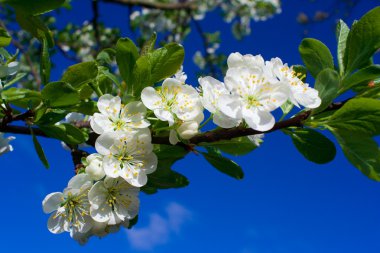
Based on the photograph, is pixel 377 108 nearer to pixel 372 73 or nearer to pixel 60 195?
pixel 372 73

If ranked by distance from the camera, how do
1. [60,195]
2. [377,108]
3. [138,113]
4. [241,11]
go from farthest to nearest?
[241,11]
[60,195]
[138,113]
[377,108]

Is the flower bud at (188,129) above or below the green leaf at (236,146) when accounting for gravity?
above

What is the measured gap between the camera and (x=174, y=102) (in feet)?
3.31

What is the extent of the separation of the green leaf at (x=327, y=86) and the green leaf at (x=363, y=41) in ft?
0.40

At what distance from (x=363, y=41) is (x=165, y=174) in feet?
1.80

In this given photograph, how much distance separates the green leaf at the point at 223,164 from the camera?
1055 millimetres

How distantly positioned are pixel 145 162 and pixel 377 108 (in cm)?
52

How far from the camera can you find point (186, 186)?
3.70 ft

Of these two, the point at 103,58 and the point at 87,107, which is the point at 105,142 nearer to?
the point at 87,107

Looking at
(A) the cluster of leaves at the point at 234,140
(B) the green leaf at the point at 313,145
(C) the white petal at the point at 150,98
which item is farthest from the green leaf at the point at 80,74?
(B) the green leaf at the point at 313,145

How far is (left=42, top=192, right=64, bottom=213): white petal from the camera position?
43.3 inches

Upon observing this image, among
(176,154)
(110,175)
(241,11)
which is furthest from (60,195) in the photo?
(241,11)

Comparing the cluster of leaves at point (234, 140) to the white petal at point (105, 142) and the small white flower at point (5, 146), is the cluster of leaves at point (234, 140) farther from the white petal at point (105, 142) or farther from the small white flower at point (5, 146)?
the small white flower at point (5, 146)

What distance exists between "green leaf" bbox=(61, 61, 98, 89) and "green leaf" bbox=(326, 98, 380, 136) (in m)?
0.54
